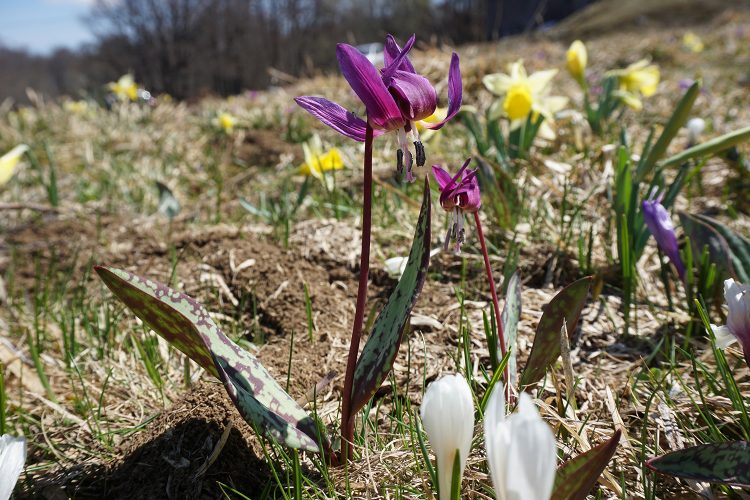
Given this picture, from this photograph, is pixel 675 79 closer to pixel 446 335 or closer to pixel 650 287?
pixel 650 287

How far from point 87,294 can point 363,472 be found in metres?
1.45

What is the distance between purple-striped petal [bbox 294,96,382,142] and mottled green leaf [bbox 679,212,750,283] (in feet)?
3.32

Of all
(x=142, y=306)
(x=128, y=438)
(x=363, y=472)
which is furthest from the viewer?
(x=128, y=438)

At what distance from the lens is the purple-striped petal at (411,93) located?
831 millimetres

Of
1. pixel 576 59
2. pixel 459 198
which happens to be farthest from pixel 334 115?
pixel 576 59

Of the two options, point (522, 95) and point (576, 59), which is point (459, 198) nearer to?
point (522, 95)

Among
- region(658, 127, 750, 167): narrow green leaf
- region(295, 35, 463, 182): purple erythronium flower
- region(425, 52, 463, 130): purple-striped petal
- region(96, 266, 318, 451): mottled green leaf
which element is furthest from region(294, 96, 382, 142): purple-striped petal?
region(658, 127, 750, 167): narrow green leaf

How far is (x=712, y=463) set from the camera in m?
0.81

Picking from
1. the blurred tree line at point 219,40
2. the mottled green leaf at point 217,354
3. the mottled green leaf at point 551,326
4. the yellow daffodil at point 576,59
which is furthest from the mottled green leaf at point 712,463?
the blurred tree line at point 219,40

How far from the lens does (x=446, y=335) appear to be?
58.6 inches

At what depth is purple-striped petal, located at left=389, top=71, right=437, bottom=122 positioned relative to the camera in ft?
2.72

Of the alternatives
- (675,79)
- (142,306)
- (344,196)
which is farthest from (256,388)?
(675,79)

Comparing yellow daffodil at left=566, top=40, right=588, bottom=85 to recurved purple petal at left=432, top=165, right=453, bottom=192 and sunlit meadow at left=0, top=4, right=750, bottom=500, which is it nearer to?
sunlit meadow at left=0, top=4, right=750, bottom=500

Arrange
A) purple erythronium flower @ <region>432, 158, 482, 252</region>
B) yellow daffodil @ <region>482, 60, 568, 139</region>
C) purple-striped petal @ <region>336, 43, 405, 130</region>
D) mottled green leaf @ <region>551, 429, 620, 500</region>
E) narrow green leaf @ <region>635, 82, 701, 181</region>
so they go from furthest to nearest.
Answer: yellow daffodil @ <region>482, 60, 568, 139</region> < narrow green leaf @ <region>635, 82, 701, 181</region> < purple erythronium flower @ <region>432, 158, 482, 252</region> < purple-striped petal @ <region>336, 43, 405, 130</region> < mottled green leaf @ <region>551, 429, 620, 500</region>
